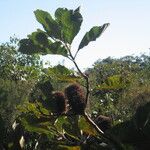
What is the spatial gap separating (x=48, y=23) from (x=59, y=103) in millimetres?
353

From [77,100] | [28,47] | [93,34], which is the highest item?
[28,47]

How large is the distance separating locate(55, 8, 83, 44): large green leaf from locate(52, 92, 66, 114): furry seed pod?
24cm

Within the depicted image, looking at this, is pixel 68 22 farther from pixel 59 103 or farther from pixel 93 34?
pixel 59 103

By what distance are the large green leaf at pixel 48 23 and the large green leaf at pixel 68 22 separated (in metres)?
0.02

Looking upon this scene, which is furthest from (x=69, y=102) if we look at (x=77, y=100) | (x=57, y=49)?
(x=57, y=49)

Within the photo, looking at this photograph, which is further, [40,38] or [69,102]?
[40,38]

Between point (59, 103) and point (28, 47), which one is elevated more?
point (28, 47)

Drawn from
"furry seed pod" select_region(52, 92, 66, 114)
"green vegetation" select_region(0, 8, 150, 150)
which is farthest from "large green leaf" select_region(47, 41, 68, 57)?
"furry seed pod" select_region(52, 92, 66, 114)

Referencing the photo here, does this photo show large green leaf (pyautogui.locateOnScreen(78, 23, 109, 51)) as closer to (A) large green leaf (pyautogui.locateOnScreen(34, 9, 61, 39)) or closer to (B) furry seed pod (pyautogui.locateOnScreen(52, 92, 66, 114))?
(A) large green leaf (pyautogui.locateOnScreen(34, 9, 61, 39))

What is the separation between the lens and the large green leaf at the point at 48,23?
203cm

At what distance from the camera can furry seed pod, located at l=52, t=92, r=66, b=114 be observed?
2.00 m

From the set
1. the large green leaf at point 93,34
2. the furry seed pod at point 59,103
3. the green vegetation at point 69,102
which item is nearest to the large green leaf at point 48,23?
the green vegetation at point 69,102

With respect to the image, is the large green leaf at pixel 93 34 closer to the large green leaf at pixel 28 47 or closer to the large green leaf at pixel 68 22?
the large green leaf at pixel 68 22

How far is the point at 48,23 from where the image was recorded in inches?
80.7
